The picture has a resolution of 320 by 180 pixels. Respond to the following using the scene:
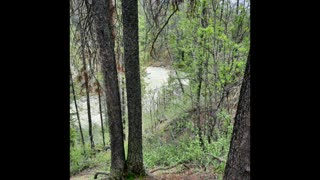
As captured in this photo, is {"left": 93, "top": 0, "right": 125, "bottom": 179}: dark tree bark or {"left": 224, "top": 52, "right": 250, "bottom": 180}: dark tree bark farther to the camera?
{"left": 93, "top": 0, "right": 125, "bottom": 179}: dark tree bark

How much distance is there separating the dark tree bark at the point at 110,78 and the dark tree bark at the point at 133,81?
216 millimetres

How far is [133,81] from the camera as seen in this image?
5.88m

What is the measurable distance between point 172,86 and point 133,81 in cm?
835

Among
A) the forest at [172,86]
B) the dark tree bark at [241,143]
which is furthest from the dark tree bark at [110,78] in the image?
the dark tree bark at [241,143]

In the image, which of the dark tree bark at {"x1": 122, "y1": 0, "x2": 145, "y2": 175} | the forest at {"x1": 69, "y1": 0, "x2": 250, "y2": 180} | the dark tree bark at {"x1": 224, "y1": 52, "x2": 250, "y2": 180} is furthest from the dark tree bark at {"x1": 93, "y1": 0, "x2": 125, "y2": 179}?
the dark tree bark at {"x1": 224, "y1": 52, "x2": 250, "y2": 180}

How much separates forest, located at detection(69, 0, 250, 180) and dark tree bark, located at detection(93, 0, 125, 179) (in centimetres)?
2

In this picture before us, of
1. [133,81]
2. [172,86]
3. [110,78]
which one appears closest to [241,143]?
[133,81]

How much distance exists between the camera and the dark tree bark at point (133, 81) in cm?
570

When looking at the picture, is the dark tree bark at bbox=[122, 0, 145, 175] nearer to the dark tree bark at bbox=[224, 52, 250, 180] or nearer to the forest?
the forest

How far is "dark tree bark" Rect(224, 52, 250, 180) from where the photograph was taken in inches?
92.1

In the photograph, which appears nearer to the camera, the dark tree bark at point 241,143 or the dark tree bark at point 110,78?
the dark tree bark at point 241,143

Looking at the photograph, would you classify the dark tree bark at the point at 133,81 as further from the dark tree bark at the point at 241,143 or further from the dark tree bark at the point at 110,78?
the dark tree bark at the point at 241,143

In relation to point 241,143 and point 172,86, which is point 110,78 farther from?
point 172,86
